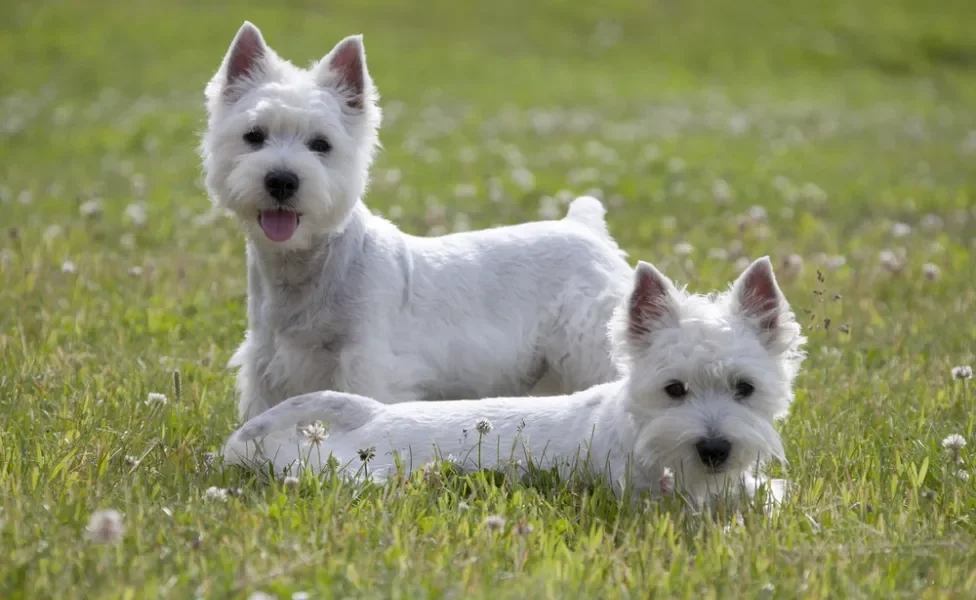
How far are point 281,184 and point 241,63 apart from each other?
→ 815 millimetres

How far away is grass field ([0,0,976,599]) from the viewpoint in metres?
3.83

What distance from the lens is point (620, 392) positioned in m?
5.09

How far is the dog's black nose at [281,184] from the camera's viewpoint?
543 cm

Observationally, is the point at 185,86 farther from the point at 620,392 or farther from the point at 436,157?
the point at 620,392

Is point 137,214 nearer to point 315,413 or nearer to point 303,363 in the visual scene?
point 303,363

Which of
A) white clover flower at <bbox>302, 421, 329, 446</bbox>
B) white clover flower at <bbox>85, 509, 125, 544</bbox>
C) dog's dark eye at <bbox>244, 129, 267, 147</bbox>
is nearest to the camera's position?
white clover flower at <bbox>85, 509, 125, 544</bbox>

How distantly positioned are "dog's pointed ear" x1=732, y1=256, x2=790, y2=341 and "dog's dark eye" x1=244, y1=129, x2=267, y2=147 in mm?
2408

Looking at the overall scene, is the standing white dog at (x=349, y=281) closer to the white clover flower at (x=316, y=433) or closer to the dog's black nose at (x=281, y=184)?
the dog's black nose at (x=281, y=184)

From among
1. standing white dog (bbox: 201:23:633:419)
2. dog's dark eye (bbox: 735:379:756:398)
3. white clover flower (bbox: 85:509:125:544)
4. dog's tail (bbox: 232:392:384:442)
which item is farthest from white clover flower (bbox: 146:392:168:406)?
dog's dark eye (bbox: 735:379:756:398)

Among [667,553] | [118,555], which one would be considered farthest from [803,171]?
[118,555]

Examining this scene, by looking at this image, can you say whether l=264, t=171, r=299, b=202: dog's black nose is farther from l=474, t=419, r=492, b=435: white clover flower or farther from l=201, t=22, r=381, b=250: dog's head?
l=474, t=419, r=492, b=435: white clover flower

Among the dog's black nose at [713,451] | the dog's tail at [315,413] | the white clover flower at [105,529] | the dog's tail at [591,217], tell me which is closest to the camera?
the white clover flower at [105,529]

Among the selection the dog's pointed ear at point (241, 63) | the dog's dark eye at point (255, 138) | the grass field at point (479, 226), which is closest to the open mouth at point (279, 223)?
the dog's dark eye at point (255, 138)

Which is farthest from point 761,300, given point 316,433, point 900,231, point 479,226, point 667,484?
point 479,226
